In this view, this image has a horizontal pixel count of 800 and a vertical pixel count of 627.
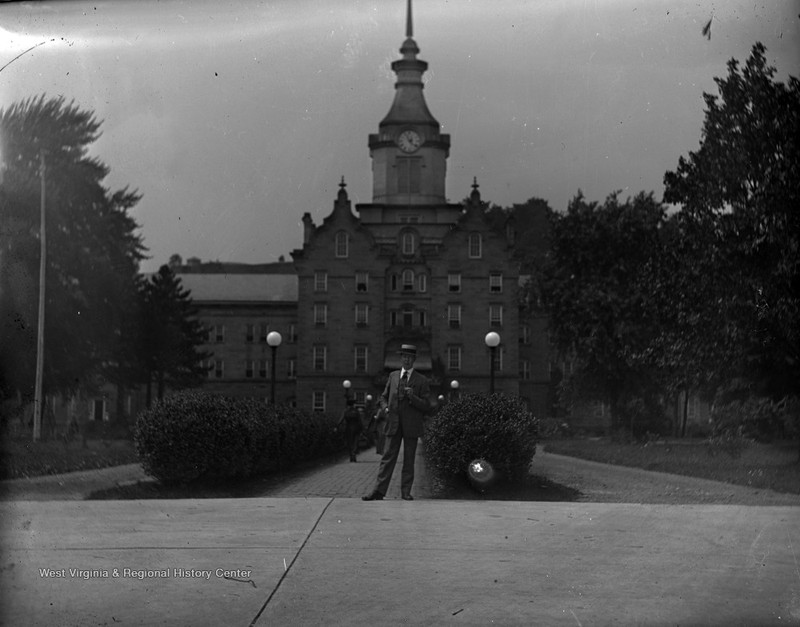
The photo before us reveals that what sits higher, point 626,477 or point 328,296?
point 328,296

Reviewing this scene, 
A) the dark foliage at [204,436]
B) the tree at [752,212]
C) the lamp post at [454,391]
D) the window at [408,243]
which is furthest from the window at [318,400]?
the tree at [752,212]

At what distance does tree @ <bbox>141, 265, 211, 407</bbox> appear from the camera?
8016mm

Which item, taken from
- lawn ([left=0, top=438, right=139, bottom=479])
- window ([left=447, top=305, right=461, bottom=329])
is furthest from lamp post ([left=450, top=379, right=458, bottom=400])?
lawn ([left=0, top=438, right=139, bottom=479])

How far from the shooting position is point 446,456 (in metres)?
9.79

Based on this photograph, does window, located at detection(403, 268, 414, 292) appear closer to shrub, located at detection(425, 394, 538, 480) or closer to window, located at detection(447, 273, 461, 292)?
window, located at detection(447, 273, 461, 292)

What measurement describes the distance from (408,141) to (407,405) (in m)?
2.66

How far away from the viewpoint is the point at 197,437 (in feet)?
33.7

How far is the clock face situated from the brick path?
3.65 meters

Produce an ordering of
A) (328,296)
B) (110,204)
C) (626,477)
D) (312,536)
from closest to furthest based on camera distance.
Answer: (312,536)
(110,204)
(328,296)
(626,477)

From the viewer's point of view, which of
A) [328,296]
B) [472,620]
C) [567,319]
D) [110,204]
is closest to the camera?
[472,620]

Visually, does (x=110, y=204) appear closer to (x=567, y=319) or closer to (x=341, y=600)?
(x=341, y=600)

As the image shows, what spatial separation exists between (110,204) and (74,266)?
0.86 m

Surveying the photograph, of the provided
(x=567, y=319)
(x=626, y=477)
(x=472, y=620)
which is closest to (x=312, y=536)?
(x=472, y=620)

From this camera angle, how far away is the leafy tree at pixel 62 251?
7.61 meters
